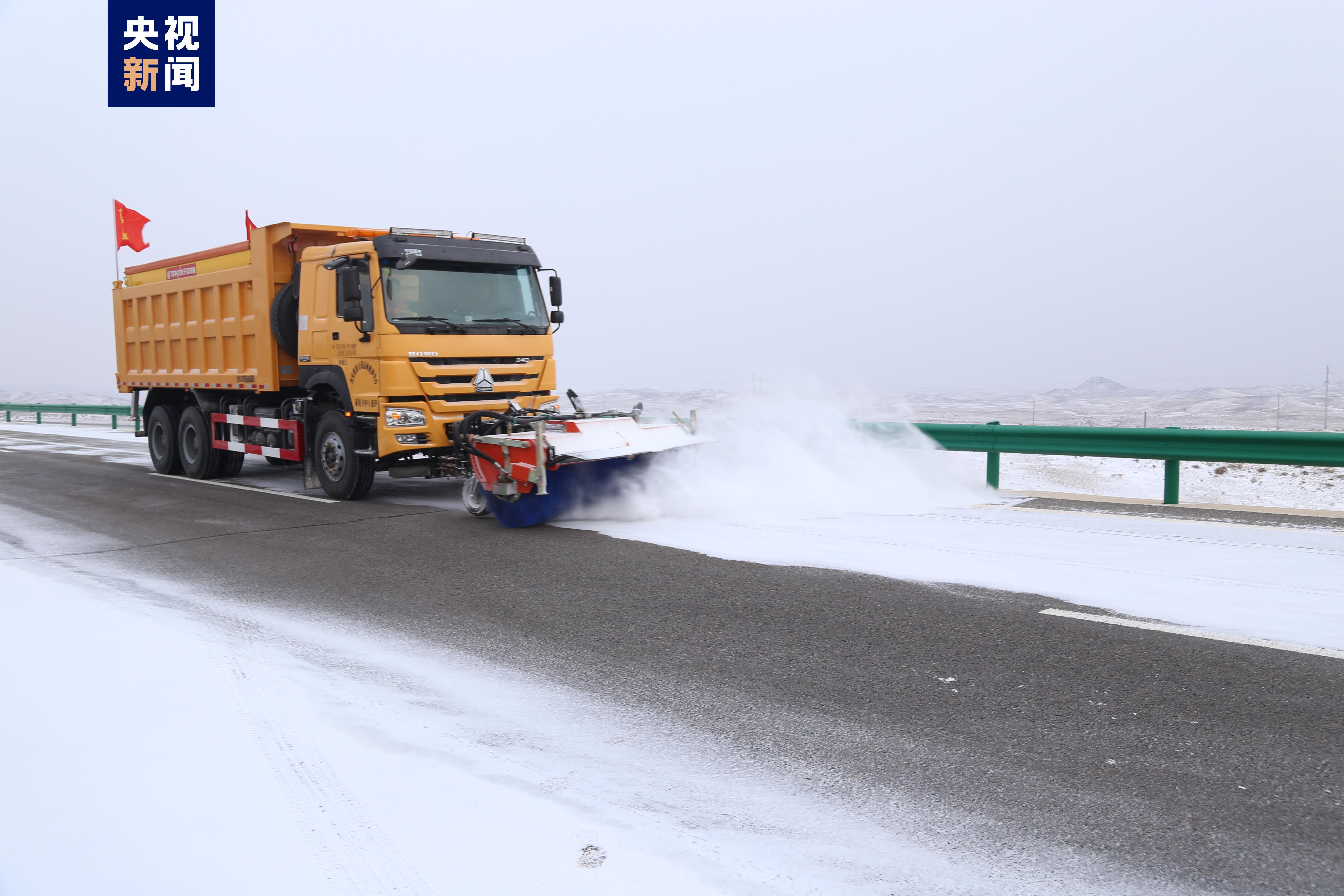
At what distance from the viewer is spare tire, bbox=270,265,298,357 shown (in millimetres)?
10875

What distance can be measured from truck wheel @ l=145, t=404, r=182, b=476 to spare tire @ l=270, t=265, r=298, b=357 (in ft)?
13.7

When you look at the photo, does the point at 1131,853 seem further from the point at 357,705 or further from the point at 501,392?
the point at 501,392

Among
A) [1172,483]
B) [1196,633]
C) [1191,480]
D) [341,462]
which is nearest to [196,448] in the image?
[341,462]

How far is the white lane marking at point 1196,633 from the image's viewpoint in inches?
171

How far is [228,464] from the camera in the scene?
13344 mm

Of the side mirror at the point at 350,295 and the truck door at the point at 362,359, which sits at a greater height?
the side mirror at the point at 350,295

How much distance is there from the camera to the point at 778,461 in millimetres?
9414

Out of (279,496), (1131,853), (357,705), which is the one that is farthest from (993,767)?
(279,496)

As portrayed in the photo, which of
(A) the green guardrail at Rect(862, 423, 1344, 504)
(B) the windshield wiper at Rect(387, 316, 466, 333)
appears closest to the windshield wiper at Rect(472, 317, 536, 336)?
(B) the windshield wiper at Rect(387, 316, 466, 333)

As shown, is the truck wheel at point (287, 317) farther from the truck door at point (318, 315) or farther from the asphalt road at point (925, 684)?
the asphalt road at point (925, 684)

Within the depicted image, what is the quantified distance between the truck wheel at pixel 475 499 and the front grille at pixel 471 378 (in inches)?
41.3

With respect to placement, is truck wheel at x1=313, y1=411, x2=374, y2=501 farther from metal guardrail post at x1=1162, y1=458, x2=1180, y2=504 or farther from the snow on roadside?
metal guardrail post at x1=1162, y1=458, x2=1180, y2=504

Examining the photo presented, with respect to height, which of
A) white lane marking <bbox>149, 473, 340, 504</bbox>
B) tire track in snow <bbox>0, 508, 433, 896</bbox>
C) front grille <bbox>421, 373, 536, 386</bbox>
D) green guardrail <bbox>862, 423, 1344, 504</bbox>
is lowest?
tire track in snow <bbox>0, 508, 433, 896</bbox>

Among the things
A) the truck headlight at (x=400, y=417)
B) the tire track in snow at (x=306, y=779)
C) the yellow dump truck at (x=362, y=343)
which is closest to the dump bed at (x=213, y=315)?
the yellow dump truck at (x=362, y=343)
